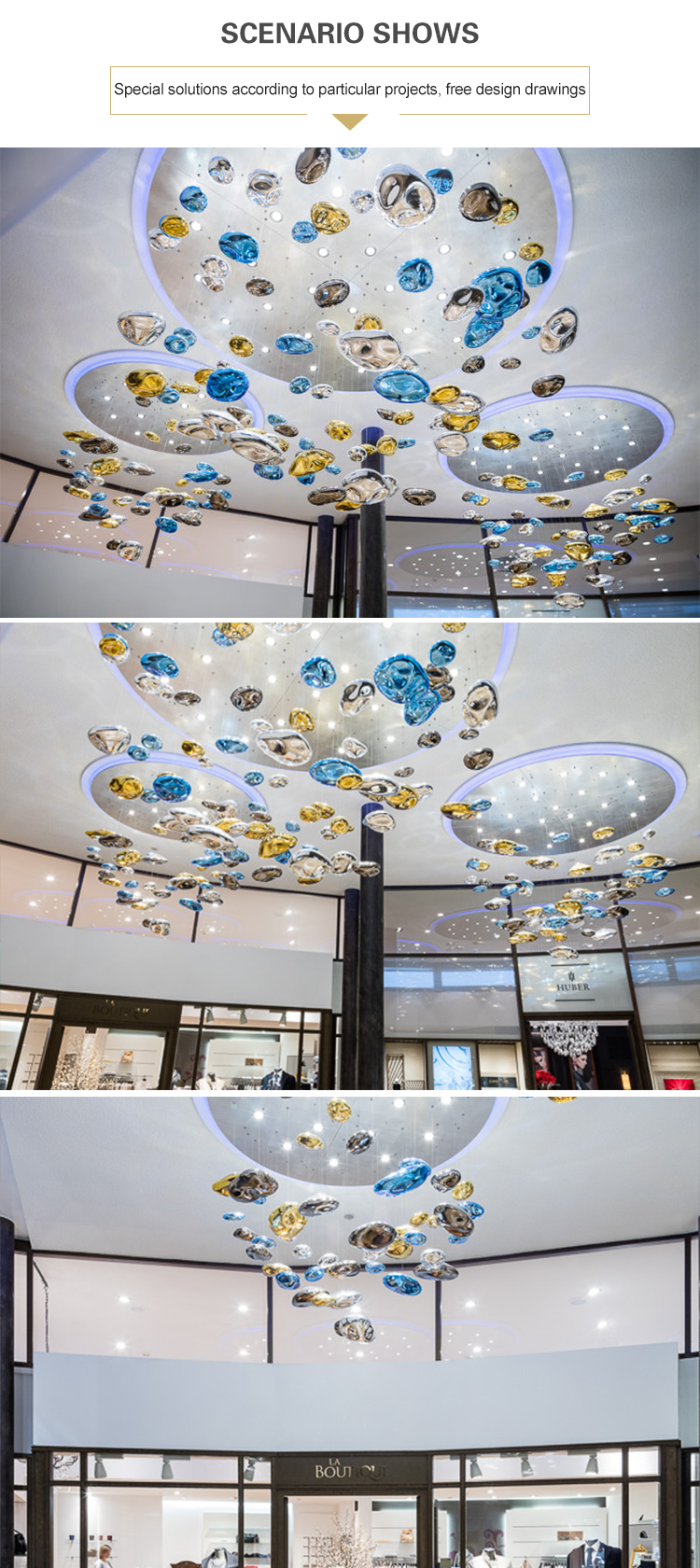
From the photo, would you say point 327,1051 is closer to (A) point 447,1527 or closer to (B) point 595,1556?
(A) point 447,1527

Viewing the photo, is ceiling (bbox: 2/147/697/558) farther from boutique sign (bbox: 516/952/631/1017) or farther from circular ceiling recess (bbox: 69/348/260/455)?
boutique sign (bbox: 516/952/631/1017)

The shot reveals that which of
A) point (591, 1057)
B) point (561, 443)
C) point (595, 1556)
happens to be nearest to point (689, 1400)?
point (595, 1556)

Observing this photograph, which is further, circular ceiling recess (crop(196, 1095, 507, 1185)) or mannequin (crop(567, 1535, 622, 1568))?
mannequin (crop(567, 1535, 622, 1568))

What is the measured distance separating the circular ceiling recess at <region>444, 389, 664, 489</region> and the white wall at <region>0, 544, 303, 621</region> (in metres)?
0.81

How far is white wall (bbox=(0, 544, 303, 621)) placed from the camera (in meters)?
3.28

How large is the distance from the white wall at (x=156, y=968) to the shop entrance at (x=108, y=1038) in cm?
4

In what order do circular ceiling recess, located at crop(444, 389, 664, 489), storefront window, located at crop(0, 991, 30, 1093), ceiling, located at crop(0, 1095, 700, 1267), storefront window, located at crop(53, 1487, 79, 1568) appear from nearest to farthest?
1. storefront window, located at crop(0, 991, 30, 1093)
2. ceiling, located at crop(0, 1095, 700, 1267)
3. storefront window, located at crop(53, 1487, 79, 1568)
4. circular ceiling recess, located at crop(444, 389, 664, 489)

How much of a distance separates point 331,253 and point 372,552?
37.1 inches

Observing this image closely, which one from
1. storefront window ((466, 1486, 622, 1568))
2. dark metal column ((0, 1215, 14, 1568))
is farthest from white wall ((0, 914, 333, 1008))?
storefront window ((466, 1486, 622, 1568))

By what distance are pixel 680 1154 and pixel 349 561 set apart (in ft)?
7.42
